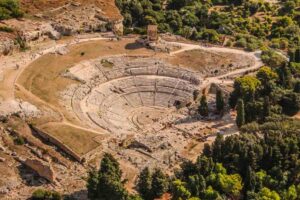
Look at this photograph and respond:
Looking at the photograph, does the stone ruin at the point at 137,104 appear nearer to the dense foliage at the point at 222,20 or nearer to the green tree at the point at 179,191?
the green tree at the point at 179,191

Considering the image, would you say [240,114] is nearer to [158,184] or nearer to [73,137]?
[158,184]

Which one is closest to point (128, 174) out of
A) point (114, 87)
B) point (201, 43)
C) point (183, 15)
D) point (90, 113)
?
point (90, 113)

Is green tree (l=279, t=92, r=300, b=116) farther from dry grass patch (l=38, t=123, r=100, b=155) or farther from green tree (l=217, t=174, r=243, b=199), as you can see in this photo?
dry grass patch (l=38, t=123, r=100, b=155)

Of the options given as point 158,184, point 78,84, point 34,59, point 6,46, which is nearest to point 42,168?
point 158,184

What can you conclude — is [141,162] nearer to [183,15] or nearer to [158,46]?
[158,46]

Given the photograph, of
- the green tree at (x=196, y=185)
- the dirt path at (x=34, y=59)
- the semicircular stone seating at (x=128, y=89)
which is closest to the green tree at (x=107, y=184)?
the green tree at (x=196, y=185)
